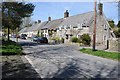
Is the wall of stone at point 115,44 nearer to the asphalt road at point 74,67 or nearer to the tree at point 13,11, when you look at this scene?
the asphalt road at point 74,67

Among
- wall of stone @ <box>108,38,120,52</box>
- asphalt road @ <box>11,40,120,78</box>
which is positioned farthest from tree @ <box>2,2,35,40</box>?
asphalt road @ <box>11,40,120,78</box>

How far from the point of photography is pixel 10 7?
119ft

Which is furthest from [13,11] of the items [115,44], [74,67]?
[74,67]

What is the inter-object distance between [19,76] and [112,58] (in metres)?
13.1

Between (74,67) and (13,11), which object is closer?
(74,67)

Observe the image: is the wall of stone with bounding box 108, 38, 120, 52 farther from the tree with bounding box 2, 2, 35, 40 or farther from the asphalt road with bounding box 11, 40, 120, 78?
the tree with bounding box 2, 2, 35, 40

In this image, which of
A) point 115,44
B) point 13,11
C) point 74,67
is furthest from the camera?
point 13,11

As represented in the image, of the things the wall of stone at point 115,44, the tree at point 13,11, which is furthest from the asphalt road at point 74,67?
the tree at point 13,11

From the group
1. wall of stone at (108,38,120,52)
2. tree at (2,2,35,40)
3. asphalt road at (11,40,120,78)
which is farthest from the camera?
tree at (2,2,35,40)

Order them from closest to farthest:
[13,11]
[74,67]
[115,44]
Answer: [74,67]
[115,44]
[13,11]

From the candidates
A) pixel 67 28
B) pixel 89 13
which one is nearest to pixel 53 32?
pixel 67 28

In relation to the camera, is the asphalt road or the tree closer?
the asphalt road

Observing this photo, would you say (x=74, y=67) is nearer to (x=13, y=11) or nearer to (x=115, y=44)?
(x=115, y=44)

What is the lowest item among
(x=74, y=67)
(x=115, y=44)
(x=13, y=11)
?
(x=74, y=67)
